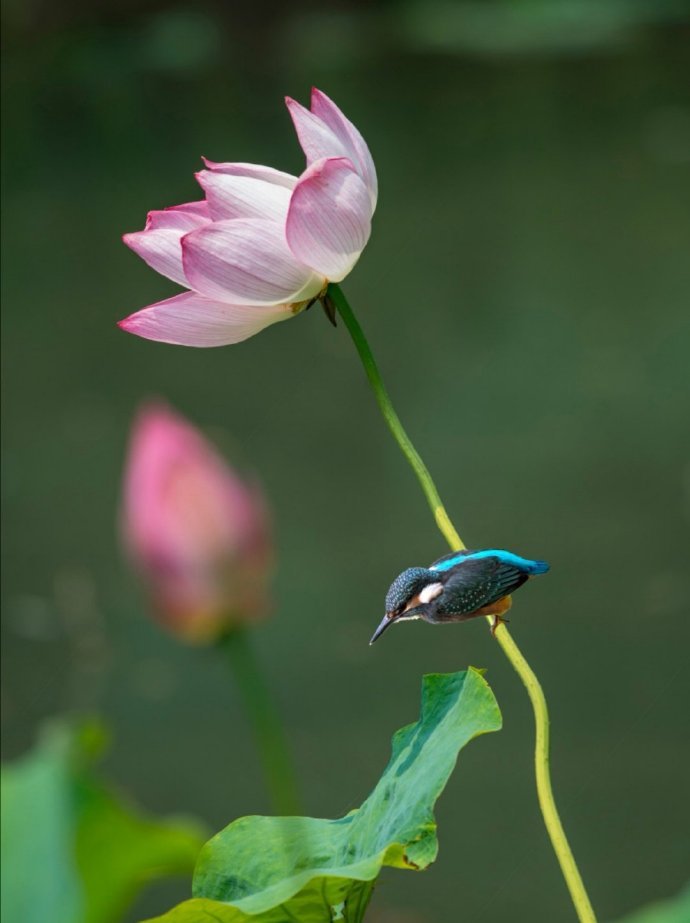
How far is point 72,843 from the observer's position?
0.49 meters

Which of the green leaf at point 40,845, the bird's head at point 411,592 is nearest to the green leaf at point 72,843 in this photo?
the green leaf at point 40,845

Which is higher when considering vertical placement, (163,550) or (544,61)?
(544,61)

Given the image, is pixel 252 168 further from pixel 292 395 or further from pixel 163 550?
pixel 292 395

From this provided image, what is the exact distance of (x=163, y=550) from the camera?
27 cm

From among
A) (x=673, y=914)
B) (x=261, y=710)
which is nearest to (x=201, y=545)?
(x=261, y=710)

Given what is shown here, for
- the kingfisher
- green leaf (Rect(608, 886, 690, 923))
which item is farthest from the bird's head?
green leaf (Rect(608, 886, 690, 923))

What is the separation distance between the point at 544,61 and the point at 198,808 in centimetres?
585

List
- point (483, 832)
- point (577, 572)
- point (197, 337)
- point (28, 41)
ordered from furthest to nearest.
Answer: point (28, 41) → point (577, 572) → point (483, 832) → point (197, 337)

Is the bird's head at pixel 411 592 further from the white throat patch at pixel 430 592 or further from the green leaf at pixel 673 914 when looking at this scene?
the green leaf at pixel 673 914

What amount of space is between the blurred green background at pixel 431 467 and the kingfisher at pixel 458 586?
7 cm

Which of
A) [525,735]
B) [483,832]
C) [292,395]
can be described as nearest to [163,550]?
[483,832]

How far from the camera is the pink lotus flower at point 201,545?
261mm

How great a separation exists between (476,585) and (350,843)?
0.16 meters

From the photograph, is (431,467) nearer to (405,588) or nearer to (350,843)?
(350,843)
